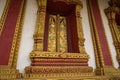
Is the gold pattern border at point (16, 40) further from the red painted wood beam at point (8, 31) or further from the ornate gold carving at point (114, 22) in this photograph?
the ornate gold carving at point (114, 22)

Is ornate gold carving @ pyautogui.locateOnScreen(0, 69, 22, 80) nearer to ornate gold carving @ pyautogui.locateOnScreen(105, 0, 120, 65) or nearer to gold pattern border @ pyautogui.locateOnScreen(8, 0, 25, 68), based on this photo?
gold pattern border @ pyautogui.locateOnScreen(8, 0, 25, 68)

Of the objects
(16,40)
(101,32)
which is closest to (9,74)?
(16,40)

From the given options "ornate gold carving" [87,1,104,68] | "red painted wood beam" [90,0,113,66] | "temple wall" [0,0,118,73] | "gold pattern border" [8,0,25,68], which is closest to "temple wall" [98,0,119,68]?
"temple wall" [0,0,118,73]

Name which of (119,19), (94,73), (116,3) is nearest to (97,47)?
(94,73)

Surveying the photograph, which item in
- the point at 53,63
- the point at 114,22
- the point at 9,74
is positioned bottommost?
the point at 9,74

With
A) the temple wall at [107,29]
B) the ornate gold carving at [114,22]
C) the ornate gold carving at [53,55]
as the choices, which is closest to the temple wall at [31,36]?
the temple wall at [107,29]

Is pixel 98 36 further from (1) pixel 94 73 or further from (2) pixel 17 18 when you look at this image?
(2) pixel 17 18

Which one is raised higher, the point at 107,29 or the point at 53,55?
the point at 107,29

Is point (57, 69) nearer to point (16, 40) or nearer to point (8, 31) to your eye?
point (16, 40)

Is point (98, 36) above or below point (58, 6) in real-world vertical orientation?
below

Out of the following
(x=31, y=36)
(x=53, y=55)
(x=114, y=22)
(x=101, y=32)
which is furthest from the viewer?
(x=114, y=22)

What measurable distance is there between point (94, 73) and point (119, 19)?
7.66 ft

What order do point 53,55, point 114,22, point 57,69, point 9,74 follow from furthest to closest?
point 114,22 → point 53,55 → point 57,69 → point 9,74

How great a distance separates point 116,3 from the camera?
13.6 feet
